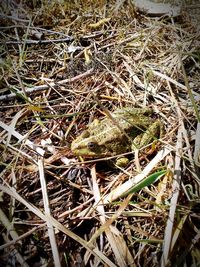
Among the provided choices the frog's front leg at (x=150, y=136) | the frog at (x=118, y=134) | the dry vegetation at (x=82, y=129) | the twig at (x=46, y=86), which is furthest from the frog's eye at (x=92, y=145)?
the twig at (x=46, y=86)

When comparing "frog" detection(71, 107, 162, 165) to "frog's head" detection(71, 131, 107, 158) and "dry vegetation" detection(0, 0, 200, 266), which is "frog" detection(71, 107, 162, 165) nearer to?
"frog's head" detection(71, 131, 107, 158)

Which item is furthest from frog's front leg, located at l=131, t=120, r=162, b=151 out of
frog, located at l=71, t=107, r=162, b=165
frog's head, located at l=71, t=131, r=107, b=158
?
frog's head, located at l=71, t=131, r=107, b=158

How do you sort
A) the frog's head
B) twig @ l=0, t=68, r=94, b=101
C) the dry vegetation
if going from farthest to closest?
twig @ l=0, t=68, r=94, b=101, the frog's head, the dry vegetation

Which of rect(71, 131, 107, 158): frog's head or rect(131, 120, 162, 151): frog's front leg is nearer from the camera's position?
rect(71, 131, 107, 158): frog's head

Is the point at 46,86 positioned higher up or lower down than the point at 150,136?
higher up

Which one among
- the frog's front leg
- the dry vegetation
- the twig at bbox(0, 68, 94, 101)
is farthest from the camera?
the twig at bbox(0, 68, 94, 101)

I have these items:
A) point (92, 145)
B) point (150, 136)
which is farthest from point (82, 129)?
point (150, 136)

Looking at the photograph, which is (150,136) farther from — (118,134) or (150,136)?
(118,134)

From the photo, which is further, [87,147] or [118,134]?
[118,134]
